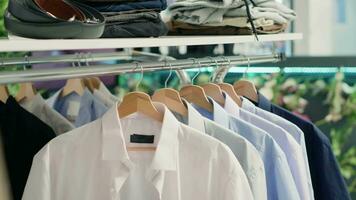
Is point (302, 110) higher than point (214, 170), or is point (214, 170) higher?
point (214, 170)

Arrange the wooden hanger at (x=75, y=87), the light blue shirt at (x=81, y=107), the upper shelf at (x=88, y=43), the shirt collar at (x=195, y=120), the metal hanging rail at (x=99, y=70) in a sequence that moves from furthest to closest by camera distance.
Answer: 1. the wooden hanger at (x=75, y=87)
2. the light blue shirt at (x=81, y=107)
3. the shirt collar at (x=195, y=120)
4. the metal hanging rail at (x=99, y=70)
5. the upper shelf at (x=88, y=43)

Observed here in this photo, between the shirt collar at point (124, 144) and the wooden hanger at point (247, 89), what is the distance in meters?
0.42

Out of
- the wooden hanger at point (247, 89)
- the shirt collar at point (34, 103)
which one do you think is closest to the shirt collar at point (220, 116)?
the wooden hanger at point (247, 89)

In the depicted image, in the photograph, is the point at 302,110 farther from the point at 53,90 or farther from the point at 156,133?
the point at 156,133

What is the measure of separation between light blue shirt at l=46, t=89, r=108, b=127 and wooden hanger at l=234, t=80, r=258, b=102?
0.39m

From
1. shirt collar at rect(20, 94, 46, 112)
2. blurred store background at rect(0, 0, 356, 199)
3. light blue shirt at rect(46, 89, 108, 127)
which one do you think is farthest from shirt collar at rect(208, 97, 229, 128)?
blurred store background at rect(0, 0, 356, 199)

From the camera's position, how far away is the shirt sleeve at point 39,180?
1.02 meters

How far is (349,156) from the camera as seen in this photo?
2.47 meters

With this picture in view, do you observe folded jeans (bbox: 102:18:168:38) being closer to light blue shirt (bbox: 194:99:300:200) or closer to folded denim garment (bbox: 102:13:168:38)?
folded denim garment (bbox: 102:13:168:38)

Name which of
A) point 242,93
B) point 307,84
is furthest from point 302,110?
point 242,93

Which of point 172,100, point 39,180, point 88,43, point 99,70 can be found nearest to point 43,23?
point 88,43

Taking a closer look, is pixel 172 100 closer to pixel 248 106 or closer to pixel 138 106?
pixel 138 106

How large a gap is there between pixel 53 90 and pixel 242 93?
1.30m

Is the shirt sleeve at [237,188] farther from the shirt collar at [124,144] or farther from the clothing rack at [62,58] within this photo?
the clothing rack at [62,58]
